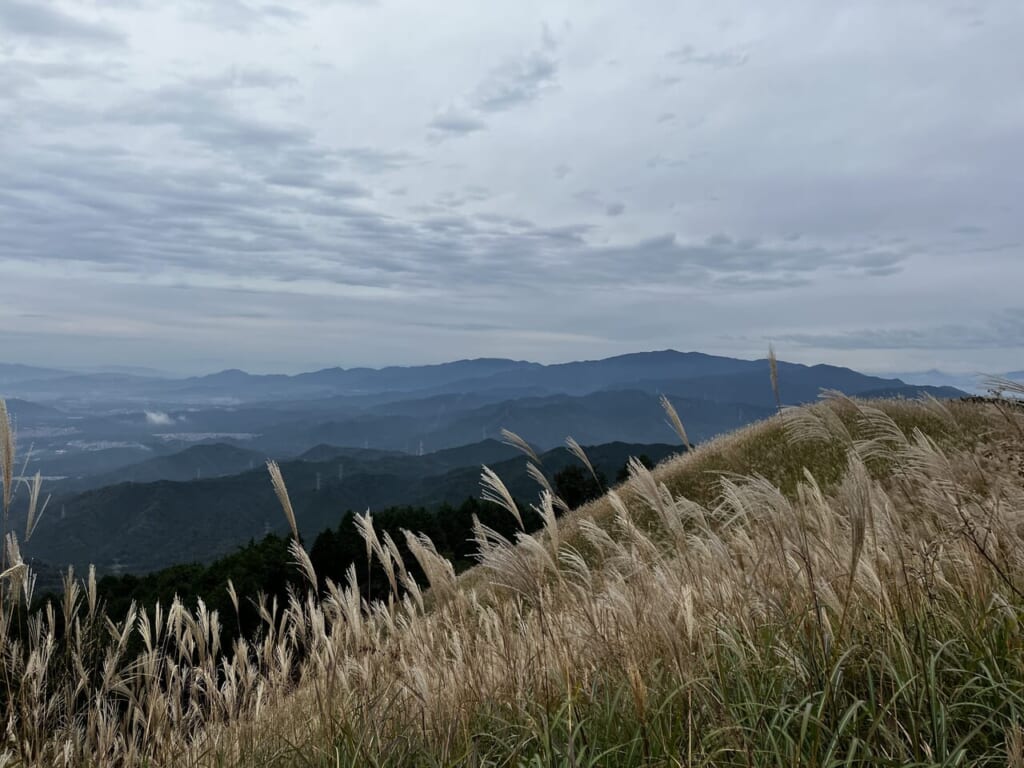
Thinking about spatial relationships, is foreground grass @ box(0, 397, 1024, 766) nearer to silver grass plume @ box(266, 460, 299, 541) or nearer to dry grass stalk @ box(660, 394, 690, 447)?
silver grass plume @ box(266, 460, 299, 541)

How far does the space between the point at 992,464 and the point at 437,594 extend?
499 cm

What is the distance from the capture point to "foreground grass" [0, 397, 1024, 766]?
2822 millimetres

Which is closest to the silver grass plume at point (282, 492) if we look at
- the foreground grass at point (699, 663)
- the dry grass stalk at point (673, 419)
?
the foreground grass at point (699, 663)

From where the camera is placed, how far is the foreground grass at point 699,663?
2.82m

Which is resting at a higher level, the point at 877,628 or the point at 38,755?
the point at 877,628

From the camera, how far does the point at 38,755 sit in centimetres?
413

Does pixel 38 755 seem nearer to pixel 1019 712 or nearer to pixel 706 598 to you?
pixel 706 598

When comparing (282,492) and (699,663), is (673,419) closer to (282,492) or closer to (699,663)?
(699,663)

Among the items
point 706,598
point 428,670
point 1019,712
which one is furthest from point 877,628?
point 428,670

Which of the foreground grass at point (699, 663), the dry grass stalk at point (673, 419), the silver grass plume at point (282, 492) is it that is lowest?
the foreground grass at point (699, 663)

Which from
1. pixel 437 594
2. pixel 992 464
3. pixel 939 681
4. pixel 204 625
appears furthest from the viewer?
pixel 992 464

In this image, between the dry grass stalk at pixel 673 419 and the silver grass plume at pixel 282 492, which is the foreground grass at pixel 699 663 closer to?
the silver grass plume at pixel 282 492

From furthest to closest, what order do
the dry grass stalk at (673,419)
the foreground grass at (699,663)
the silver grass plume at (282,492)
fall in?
1. the dry grass stalk at (673,419)
2. the silver grass plume at (282,492)
3. the foreground grass at (699,663)

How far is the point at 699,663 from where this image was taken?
371cm
